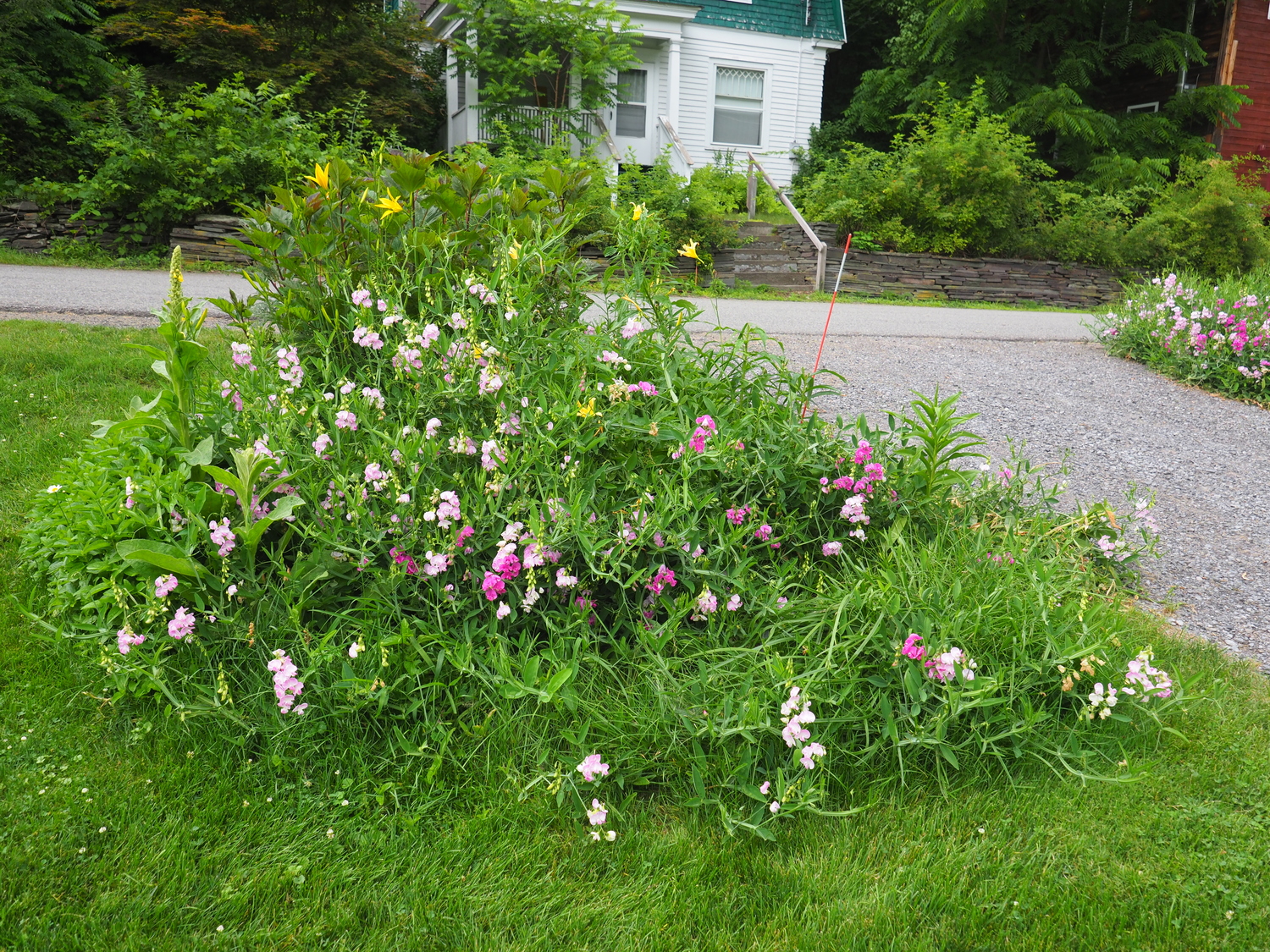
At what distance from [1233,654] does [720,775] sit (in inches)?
69.3

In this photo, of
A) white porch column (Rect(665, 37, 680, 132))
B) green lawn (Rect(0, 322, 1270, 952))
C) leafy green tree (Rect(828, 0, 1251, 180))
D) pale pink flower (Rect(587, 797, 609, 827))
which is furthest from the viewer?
white porch column (Rect(665, 37, 680, 132))

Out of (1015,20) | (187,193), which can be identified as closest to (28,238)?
(187,193)

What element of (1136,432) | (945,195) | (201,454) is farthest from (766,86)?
(201,454)

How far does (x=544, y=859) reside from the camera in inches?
74.7

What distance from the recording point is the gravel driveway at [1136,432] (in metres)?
3.22

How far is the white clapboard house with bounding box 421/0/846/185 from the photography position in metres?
17.1

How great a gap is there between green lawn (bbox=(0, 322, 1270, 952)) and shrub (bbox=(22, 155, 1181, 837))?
0.09 metres

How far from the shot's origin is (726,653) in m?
2.34

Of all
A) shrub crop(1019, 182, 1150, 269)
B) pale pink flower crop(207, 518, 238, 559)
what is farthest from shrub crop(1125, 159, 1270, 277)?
pale pink flower crop(207, 518, 238, 559)

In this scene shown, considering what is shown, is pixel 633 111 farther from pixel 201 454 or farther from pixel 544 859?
pixel 544 859

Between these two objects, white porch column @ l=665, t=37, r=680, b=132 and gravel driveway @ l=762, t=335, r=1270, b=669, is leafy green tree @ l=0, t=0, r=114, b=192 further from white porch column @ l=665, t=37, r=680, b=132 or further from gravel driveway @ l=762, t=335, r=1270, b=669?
gravel driveway @ l=762, t=335, r=1270, b=669

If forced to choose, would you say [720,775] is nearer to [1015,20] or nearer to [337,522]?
[337,522]

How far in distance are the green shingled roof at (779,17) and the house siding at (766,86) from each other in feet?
0.51

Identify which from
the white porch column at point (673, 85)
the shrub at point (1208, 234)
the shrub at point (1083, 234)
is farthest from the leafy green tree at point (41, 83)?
the shrub at point (1208, 234)
